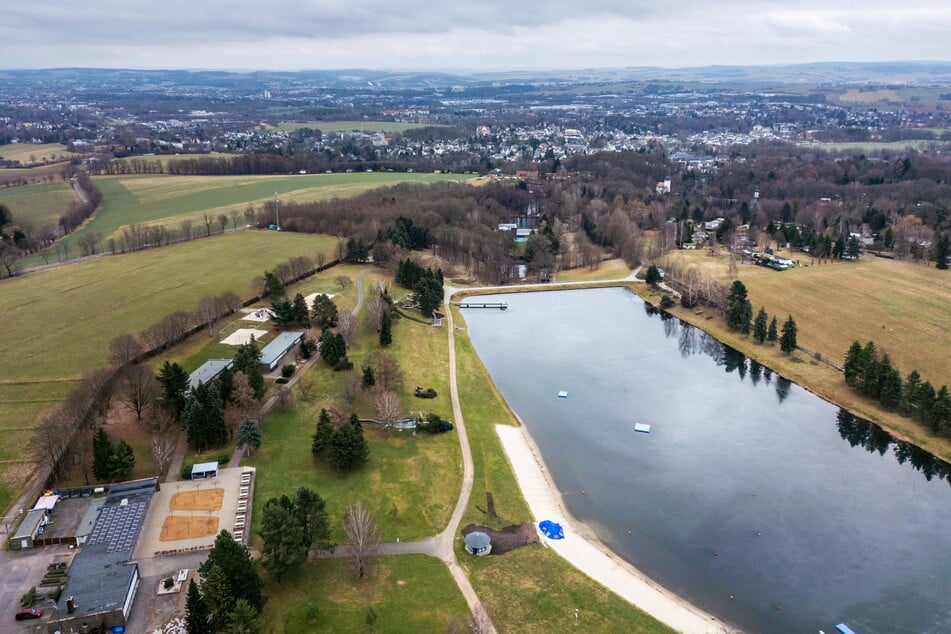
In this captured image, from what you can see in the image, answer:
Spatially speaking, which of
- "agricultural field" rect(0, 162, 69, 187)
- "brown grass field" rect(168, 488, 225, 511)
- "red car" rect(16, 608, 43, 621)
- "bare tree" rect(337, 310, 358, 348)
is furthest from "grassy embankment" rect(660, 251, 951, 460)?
"agricultural field" rect(0, 162, 69, 187)

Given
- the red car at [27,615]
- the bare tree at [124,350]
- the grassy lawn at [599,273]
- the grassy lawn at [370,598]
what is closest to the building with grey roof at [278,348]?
the bare tree at [124,350]

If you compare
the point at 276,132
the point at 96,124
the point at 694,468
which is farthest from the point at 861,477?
the point at 96,124

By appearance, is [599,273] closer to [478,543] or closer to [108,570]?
[478,543]

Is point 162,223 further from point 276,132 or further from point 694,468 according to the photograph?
point 276,132

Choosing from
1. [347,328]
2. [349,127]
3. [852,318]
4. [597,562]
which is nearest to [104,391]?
[347,328]

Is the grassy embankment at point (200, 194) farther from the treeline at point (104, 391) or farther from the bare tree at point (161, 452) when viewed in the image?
the bare tree at point (161, 452)

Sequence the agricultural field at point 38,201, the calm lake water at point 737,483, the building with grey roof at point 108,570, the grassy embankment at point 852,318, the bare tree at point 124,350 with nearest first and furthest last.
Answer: the building with grey roof at point 108,570 < the calm lake water at point 737,483 < the bare tree at point 124,350 < the grassy embankment at point 852,318 < the agricultural field at point 38,201

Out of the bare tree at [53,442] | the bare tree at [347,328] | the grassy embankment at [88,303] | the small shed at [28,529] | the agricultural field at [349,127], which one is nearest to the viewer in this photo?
the small shed at [28,529]

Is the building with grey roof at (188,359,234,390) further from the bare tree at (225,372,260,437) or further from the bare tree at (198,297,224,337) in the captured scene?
the bare tree at (198,297,224,337)
